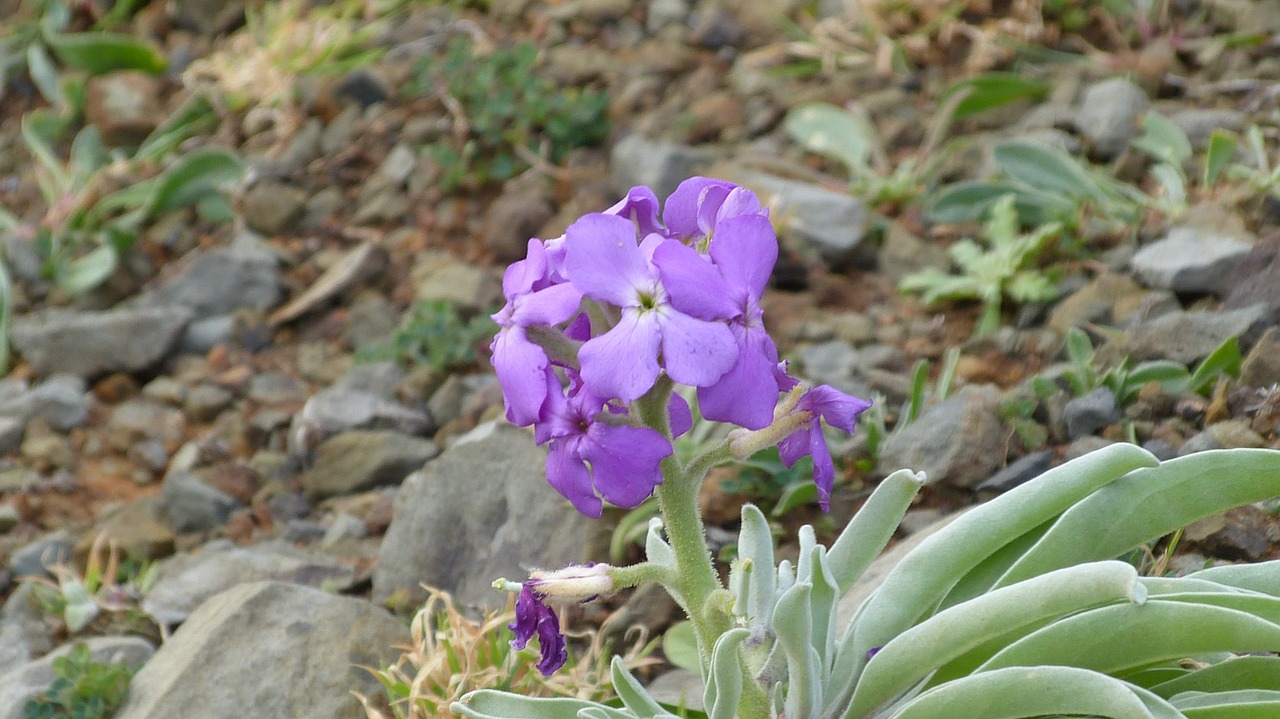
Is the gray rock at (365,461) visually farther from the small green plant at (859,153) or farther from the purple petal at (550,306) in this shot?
the purple petal at (550,306)

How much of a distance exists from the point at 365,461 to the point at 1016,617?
8.86ft

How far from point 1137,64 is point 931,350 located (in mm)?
1684

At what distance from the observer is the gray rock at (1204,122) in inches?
169

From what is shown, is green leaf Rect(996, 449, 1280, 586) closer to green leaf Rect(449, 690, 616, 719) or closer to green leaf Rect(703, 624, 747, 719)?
green leaf Rect(703, 624, 747, 719)

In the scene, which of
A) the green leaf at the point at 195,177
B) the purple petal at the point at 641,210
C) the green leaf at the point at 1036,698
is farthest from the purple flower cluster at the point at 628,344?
the green leaf at the point at 195,177

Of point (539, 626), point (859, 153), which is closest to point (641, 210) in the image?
point (539, 626)

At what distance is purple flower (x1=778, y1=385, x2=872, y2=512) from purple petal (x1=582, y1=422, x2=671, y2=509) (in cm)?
26

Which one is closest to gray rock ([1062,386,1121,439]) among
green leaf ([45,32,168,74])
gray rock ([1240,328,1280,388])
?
gray rock ([1240,328,1280,388])

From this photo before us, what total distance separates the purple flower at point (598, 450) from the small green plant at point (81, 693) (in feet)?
5.74

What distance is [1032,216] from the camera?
4199 millimetres

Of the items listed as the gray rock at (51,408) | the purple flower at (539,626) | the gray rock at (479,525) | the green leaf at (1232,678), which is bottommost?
the gray rock at (51,408)

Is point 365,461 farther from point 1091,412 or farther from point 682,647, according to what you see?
point 1091,412

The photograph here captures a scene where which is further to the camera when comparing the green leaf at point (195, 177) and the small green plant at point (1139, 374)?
the green leaf at point (195, 177)

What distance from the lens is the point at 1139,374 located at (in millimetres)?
3141
